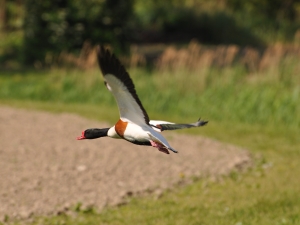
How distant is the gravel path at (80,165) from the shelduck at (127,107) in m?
2.37

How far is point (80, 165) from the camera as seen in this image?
25.8 feet

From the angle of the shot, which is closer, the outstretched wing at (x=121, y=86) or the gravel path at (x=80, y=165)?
the outstretched wing at (x=121, y=86)

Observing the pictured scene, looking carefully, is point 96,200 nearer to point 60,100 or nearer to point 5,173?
point 5,173

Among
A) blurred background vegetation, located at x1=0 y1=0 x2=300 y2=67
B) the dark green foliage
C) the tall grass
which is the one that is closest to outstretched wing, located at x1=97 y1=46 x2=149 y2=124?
the tall grass

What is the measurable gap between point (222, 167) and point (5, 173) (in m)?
2.73

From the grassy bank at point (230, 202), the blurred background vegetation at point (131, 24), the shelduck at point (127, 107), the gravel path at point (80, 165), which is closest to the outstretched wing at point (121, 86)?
the shelduck at point (127, 107)

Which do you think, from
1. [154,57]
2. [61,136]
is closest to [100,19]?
[154,57]

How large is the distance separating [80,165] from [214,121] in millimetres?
3767

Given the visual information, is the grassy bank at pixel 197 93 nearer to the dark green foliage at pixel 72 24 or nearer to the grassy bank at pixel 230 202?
the grassy bank at pixel 230 202

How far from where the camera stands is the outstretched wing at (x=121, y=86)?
397 cm

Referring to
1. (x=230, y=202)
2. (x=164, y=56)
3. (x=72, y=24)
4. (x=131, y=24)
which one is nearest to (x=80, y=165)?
(x=230, y=202)

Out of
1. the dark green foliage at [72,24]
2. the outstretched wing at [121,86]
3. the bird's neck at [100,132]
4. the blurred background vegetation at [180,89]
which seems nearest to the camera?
the outstretched wing at [121,86]

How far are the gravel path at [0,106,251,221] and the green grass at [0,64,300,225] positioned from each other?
0.30 meters

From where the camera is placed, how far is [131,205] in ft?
21.8
